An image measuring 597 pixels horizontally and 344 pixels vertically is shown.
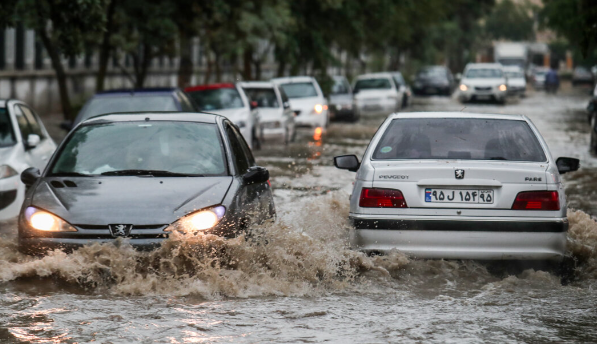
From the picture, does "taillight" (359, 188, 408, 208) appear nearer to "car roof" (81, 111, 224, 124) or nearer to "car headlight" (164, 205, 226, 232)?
"car headlight" (164, 205, 226, 232)

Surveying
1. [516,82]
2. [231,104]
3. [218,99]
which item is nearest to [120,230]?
[231,104]

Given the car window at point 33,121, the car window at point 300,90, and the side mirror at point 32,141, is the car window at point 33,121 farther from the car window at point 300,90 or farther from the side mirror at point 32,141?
the car window at point 300,90

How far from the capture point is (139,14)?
24.7m

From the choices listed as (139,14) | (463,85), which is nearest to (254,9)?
(139,14)

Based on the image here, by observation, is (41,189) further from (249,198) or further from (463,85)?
(463,85)

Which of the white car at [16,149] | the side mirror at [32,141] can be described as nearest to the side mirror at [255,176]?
the white car at [16,149]

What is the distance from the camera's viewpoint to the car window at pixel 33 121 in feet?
42.6

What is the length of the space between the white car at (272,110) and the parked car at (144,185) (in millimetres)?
14425

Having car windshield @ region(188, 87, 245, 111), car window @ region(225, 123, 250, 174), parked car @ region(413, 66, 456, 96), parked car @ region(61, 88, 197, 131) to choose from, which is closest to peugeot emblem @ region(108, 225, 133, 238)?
car window @ region(225, 123, 250, 174)

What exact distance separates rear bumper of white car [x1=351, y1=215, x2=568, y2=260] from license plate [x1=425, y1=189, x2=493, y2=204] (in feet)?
0.47

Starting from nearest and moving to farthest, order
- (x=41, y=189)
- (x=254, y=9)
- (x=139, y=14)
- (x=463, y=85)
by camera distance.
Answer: (x=41, y=189) → (x=139, y=14) → (x=254, y=9) → (x=463, y=85)

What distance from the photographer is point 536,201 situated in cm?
780

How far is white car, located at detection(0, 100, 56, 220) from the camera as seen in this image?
11.0 meters

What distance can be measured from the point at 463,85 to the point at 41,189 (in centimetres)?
4131
